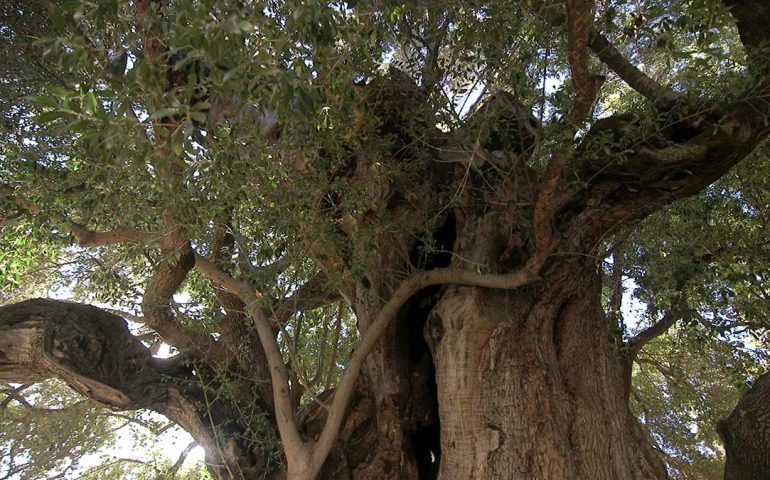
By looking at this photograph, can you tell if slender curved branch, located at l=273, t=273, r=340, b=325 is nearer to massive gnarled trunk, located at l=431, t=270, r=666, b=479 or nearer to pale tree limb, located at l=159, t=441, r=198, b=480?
massive gnarled trunk, located at l=431, t=270, r=666, b=479

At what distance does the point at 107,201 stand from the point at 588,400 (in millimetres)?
3802

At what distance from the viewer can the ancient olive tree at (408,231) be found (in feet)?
12.5

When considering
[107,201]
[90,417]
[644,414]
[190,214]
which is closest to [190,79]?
[190,214]

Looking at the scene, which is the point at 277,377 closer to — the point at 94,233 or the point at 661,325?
the point at 94,233

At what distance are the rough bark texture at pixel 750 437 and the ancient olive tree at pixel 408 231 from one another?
49cm

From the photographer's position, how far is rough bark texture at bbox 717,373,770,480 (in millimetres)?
3848

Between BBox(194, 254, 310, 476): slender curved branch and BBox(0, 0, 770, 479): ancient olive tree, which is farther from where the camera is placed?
BBox(194, 254, 310, 476): slender curved branch

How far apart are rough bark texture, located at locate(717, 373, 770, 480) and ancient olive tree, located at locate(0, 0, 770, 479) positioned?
485 mm

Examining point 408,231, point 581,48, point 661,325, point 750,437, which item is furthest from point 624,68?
point 750,437

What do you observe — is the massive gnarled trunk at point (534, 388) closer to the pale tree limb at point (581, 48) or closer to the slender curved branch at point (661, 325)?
the slender curved branch at point (661, 325)

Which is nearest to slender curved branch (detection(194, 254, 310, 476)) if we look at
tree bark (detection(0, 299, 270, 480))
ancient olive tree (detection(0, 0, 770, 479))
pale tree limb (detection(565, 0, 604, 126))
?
ancient olive tree (detection(0, 0, 770, 479))

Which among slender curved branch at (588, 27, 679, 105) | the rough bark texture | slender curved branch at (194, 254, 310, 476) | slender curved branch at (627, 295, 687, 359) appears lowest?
the rough bark texture

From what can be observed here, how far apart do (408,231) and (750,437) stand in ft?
9.29

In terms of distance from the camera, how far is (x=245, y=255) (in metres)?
4.62
